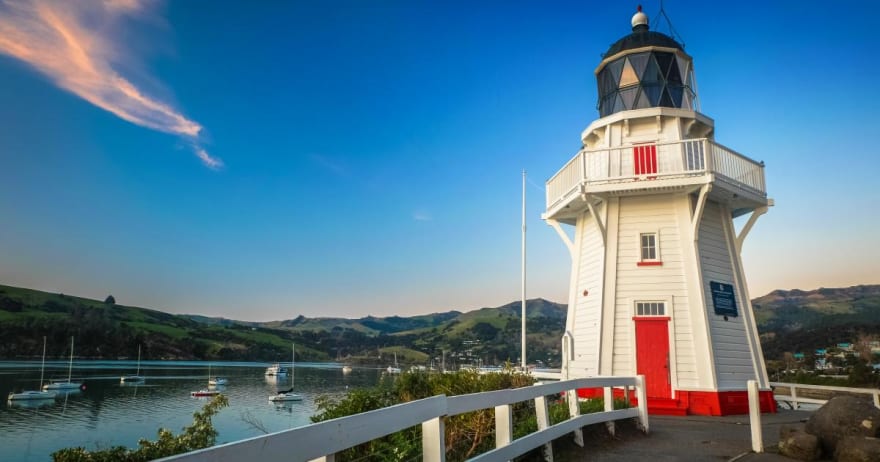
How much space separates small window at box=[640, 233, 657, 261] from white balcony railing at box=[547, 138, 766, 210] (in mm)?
1679

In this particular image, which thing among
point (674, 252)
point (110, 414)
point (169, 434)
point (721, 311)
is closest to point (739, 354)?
point (721, 311)

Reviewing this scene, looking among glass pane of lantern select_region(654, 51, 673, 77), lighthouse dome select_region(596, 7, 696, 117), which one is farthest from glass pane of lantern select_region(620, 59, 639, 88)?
glass pane of lantern select_region(654, 51, 673, 77)

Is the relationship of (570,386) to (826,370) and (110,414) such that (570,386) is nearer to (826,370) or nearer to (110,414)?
(826,370)

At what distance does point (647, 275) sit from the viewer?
1562cm

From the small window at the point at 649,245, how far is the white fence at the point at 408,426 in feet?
25.8

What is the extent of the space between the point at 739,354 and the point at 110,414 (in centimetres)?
7118

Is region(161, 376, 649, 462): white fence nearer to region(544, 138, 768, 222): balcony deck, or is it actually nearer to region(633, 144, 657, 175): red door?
region(544, 138, 768, 222): balcony deck

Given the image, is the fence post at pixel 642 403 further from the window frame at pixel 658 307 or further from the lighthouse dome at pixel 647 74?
the lighthouse dome at pixel 647 74

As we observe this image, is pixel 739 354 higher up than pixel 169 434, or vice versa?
pixel 739 354

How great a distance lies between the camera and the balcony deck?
49.6 ft

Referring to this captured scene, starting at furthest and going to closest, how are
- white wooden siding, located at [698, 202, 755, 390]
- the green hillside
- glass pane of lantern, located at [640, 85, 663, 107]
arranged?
the green hillside → glass pane of lantern, located at [640, 85, 663, 107] → white wooden siding, located at [698, 202, 755, 390]

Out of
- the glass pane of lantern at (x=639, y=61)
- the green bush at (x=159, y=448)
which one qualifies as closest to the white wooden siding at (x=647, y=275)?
the glass pane of lantern at (x=639, y=61)

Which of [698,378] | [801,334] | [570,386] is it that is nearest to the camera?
[570,386]

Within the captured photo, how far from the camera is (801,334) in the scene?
56.4 meters
